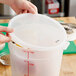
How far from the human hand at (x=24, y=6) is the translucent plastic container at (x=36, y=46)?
56 mm

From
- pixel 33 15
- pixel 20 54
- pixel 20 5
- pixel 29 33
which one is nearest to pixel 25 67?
pixel 20 54

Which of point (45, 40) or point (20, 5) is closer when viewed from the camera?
point (45, 40)

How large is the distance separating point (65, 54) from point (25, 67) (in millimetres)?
366

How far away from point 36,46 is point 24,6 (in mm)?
385

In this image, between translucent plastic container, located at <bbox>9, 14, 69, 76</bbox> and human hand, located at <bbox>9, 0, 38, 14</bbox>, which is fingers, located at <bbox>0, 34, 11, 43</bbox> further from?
human hand, located at <bbox>9, 0, 38, 14</bbox>

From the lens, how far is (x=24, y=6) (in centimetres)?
105

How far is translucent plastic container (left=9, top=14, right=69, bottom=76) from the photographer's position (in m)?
0.74

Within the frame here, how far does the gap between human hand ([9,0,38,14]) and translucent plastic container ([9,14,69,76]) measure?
6 cm

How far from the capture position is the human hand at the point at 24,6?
1017 mm

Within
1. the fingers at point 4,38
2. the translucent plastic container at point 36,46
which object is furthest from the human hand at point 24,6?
the fingers at point 4,38

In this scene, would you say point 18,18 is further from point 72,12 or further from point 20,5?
point 72,12

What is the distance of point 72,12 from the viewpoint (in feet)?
9.20

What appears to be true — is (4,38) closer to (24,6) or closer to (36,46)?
(36,46)

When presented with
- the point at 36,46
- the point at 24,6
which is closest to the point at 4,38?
the point at 36,46
